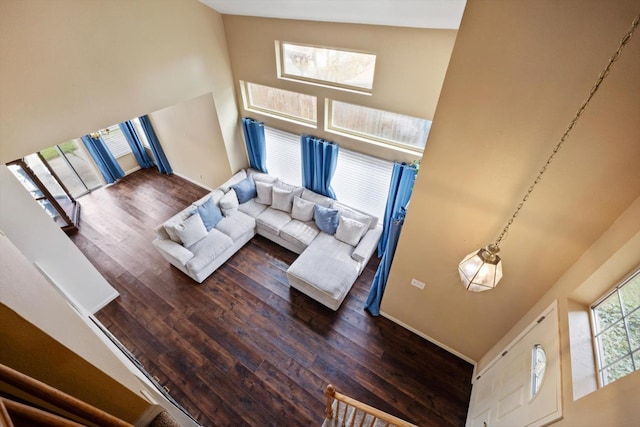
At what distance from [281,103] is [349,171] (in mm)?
1722

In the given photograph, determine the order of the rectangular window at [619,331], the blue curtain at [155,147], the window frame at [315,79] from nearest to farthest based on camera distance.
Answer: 1. the rectangular window at [619,331]
2. the window frame at [315,79]
3. the blue curtain at [155,147]

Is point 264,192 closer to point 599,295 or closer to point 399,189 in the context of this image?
point 399,189

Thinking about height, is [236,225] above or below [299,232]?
above

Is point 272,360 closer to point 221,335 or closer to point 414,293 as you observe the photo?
point 221,335

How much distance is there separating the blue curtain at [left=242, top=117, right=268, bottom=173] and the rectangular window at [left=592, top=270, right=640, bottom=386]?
4.98 meters

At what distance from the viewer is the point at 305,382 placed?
130 inches

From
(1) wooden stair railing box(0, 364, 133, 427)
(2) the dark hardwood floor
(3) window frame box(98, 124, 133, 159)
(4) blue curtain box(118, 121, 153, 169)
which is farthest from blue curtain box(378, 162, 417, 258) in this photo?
(3) window frame box(98, 124, 133, 159)

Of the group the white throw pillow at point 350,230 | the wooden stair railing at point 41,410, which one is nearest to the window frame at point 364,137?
the white throw pillow at point 350,230

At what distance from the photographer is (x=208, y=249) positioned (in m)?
4.43

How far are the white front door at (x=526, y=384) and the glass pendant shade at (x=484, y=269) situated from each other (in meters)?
0.71

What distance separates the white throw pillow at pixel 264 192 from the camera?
521 centimetres

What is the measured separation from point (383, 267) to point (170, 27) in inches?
171

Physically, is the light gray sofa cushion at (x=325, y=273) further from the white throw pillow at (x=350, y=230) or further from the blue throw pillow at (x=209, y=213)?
the blue throw pillow at (x=209, y=213)

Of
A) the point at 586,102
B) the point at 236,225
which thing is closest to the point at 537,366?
the point at 586,102
